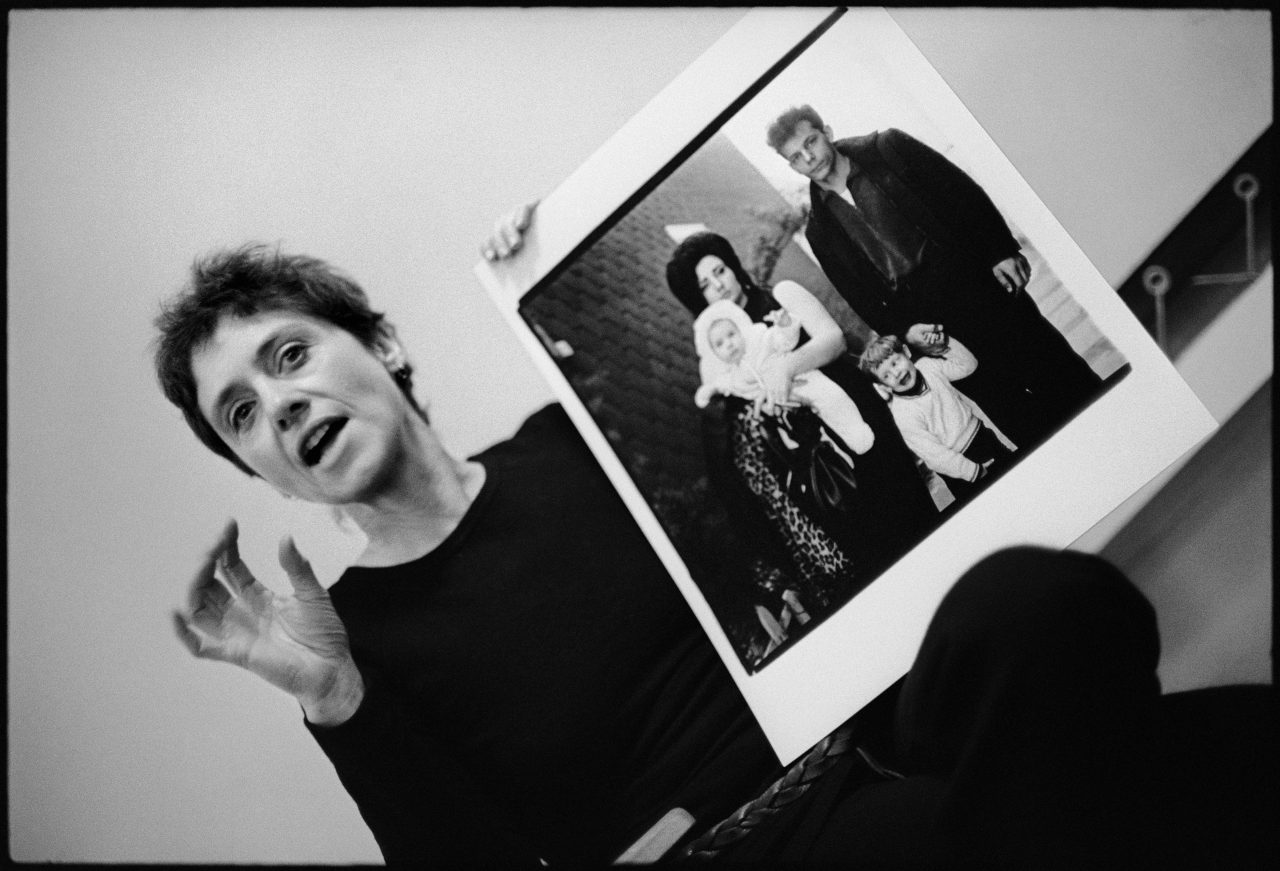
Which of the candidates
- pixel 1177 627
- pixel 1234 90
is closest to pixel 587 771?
pixel 1177 627

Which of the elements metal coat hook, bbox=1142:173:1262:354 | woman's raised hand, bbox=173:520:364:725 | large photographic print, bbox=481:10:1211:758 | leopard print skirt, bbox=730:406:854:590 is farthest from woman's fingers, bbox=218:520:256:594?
metal coat hook, bbox=1142:173:1262:354

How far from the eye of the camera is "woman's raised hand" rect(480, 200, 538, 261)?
72 centimetres

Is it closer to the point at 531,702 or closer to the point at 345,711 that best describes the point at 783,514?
the point at 531,702

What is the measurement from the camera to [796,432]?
70 cm

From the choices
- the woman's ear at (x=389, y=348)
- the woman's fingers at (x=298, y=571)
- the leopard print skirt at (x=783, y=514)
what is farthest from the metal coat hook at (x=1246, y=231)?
the woman's fingers at (x=298, y=571)

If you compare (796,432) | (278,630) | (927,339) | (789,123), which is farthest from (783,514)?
(278,630)

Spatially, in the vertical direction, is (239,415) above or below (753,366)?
above

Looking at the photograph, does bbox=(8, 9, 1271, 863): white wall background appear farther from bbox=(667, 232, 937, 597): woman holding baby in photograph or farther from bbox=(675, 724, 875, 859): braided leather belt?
bbox=(675, 724, 875, 859): braided leather belt

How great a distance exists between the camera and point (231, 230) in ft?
2.41

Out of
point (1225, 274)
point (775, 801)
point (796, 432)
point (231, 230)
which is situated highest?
point (231, 230)

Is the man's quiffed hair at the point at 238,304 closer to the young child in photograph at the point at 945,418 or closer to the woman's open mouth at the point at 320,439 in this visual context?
the woman's open mouth at the point at 320,439

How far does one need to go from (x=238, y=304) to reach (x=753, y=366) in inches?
16.0

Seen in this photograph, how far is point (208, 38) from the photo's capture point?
29.3 inches

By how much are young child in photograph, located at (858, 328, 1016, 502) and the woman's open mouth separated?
422 mm
